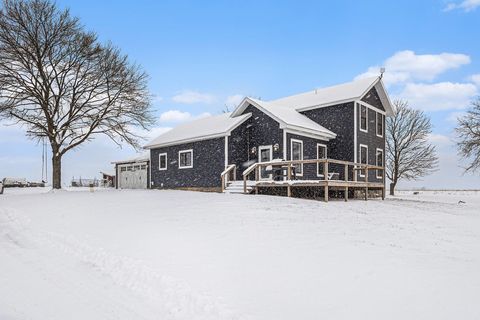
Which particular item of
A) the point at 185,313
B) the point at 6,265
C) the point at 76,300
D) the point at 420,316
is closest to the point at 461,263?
the point at 420,316

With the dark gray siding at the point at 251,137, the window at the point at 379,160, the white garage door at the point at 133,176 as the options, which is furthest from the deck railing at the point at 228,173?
the white garage door at the point at 133,176

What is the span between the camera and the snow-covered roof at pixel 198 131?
23938 mm

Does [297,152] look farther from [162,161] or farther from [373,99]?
[162,161]

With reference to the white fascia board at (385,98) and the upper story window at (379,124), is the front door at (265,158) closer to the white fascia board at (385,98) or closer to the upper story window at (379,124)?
the upper story window at (379,124)

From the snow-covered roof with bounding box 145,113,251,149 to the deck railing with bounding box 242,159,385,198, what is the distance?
3.02 meters

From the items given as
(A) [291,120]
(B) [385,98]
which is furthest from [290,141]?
(B) [385,98]

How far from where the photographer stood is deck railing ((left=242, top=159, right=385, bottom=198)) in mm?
19234

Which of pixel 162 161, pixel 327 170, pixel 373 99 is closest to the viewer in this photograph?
pixel 327 170

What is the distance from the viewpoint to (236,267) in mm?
7805

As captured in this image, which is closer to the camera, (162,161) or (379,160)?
(379,160)

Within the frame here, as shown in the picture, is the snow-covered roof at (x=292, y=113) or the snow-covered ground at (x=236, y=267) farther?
the snow-covered roof at (x=292, y=113)

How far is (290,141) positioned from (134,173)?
17.3 meters

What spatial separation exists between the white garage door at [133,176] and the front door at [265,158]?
43.5 feet

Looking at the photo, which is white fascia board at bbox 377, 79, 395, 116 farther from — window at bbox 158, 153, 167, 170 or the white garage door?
the white garage door
